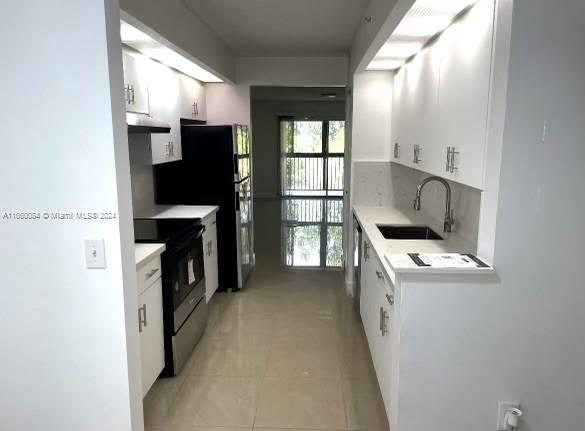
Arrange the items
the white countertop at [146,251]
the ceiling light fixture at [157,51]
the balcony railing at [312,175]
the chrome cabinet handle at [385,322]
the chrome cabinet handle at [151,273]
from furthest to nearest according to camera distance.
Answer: the balcony railing at [312,175], the ceiling light fixture at [157,51], the chrome cabinet handle at [151,273], the white countertop at [146,251], the chrome cabinet handle at [385,322]

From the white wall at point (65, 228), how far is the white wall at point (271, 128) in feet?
30.5

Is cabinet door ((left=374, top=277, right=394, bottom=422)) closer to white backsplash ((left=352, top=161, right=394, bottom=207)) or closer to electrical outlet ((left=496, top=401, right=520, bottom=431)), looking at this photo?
electrical outlet ((left=496, top=401, right=520, bottom=431))

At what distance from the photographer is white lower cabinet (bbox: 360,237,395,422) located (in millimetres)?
2301

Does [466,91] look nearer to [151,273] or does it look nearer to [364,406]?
[364,406]

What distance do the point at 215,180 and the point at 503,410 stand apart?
3.35 meters

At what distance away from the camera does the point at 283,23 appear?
3.92 m

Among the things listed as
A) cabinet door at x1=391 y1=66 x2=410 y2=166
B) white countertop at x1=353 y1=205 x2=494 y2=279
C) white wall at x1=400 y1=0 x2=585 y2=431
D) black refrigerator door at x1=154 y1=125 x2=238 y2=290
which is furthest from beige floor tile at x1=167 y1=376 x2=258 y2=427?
cabinet door at x1=391 y1=66 x2=410 y2=166

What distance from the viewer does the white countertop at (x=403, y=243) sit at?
186 centimetres

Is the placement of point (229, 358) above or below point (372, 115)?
below

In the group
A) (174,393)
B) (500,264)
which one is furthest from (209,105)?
(500,264)

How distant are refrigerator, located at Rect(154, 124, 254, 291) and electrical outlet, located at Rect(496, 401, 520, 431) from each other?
3.17 metres

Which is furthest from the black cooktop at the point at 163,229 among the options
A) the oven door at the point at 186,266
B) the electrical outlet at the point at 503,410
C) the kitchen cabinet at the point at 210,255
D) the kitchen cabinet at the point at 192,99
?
the electrical outlet at the point at 503,410

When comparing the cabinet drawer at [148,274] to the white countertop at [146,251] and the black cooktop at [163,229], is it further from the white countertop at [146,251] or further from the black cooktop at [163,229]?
the black cooktop at [163,229]

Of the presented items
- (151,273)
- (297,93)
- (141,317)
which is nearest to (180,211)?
(151,273)
